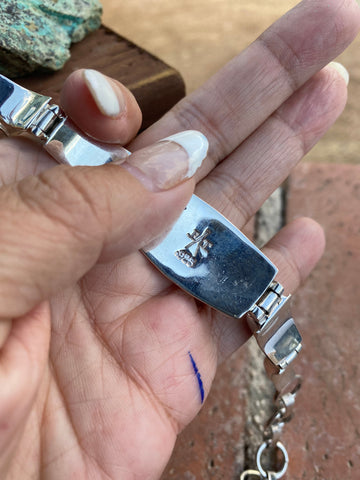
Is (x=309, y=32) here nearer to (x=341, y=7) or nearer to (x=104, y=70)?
(x=341, y=7)

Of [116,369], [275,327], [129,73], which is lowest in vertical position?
[116,369]

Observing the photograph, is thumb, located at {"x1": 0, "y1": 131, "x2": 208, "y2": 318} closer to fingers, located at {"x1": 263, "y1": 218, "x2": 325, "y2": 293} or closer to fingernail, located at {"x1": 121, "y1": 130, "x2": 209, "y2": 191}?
fingernail, located at {"x1": 121, "y1": 130, "x2": 209, "y2": 191}

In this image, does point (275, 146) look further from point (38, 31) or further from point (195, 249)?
point (38, 31)

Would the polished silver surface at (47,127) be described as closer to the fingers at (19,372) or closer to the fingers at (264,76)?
the fingers at (264,76)

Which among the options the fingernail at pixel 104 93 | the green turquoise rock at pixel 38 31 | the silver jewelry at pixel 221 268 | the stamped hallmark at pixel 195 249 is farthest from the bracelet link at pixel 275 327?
the green turquoise rock at pixel 38 31

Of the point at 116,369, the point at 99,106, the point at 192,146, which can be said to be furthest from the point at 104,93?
the point at 116,369

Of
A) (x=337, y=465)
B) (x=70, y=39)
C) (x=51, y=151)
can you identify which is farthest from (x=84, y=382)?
(x=70, y=39)
